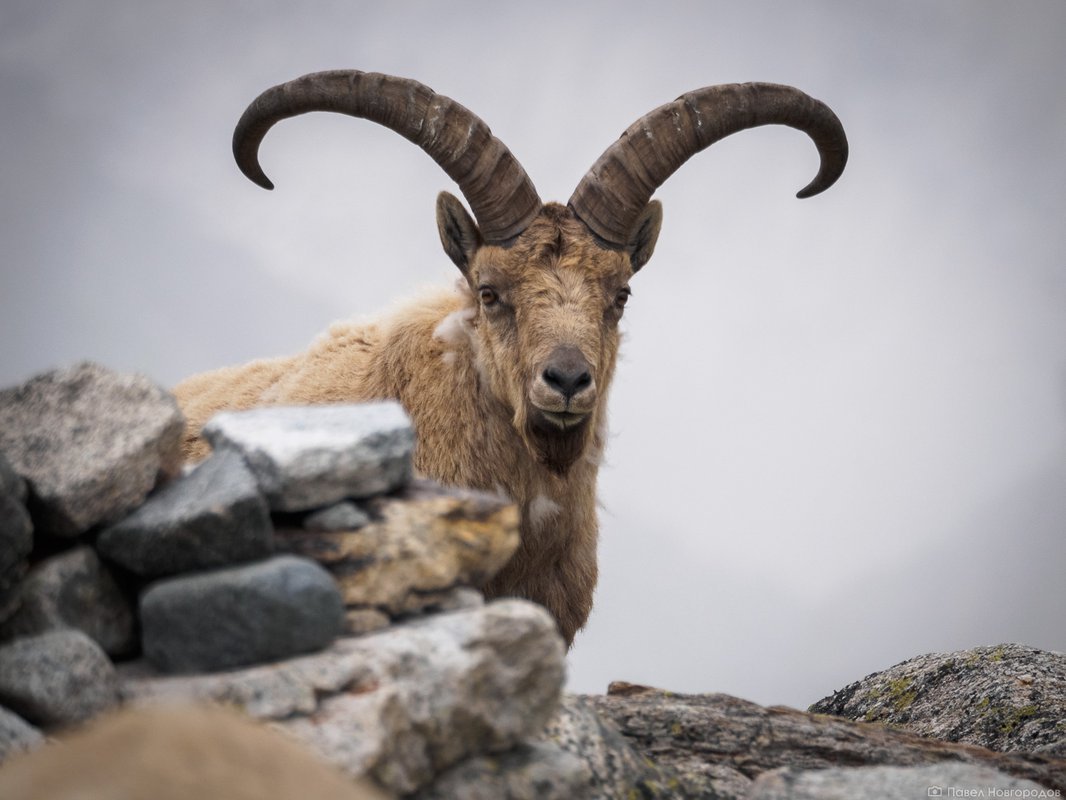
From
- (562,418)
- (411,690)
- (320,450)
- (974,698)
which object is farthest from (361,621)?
(974,698)

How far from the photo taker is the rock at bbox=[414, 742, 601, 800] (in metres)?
3.74

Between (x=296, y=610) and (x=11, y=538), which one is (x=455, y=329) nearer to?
(x=296, y=610)

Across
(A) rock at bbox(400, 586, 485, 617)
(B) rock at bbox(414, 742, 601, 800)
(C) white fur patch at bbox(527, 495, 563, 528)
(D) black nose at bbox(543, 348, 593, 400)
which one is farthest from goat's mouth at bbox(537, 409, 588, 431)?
(B) rock at bbox(414, 742, 601, 800)

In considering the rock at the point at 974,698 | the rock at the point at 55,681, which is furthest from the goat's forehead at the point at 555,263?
the rock at the point at 55,681

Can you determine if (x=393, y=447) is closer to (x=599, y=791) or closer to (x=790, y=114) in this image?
(x=599, y=791)

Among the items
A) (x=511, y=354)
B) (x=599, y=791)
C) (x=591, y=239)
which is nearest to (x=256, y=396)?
(x=511, y=354)

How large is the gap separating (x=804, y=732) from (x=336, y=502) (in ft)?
10.4

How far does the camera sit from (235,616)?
3621mm

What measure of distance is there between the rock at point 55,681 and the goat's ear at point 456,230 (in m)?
5.98

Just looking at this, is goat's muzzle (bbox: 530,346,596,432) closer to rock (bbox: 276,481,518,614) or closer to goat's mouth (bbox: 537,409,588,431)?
goat's mouth (bbox: 537,409,588,431)

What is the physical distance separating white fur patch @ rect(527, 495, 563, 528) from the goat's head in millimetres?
428

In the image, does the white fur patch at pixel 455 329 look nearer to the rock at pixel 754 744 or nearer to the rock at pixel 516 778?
the rock at pixel 754 744

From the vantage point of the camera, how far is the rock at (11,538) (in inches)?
141

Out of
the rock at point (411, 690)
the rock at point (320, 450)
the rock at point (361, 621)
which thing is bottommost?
the rock at point (411, 690)
